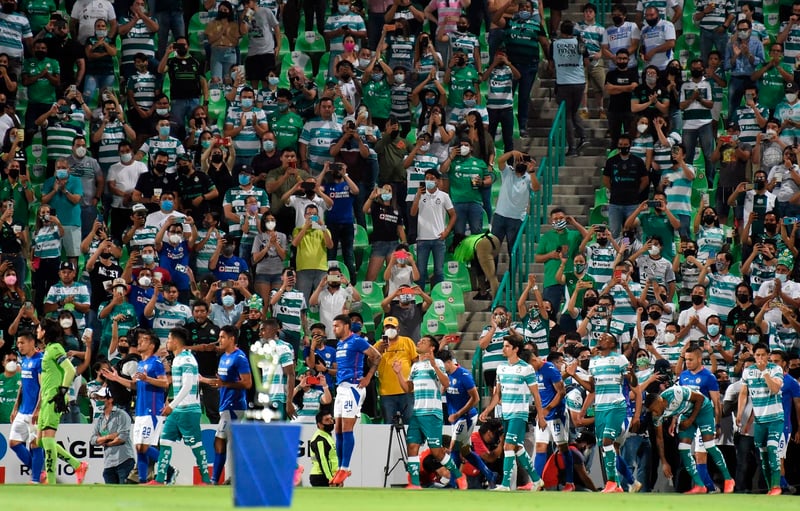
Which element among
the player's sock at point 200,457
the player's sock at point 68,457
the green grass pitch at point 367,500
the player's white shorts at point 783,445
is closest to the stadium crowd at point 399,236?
the player's white shorts at point 783,445

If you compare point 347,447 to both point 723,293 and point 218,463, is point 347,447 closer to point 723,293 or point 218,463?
point 218,463

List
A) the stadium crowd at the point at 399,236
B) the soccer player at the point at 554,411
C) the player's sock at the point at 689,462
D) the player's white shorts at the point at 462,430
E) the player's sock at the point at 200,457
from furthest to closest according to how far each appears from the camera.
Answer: the player's white shorts at the point at 462,430
the soccer player at the point at 554,411
the stadium crowd at the point at 399,236
the player's sock at the point at 689,462
the player's sock at the point at 200,457

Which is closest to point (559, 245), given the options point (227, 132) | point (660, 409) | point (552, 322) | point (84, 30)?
point (552, 322)

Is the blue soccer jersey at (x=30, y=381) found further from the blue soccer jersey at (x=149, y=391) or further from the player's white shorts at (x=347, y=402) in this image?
the player's white shorts at (x=347, y=402)

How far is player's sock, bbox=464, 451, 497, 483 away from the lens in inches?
793

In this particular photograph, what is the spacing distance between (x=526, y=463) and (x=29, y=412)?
6460 mm

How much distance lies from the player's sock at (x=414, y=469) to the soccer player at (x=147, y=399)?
3323 millimetres

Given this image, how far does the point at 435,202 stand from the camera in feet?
76.6

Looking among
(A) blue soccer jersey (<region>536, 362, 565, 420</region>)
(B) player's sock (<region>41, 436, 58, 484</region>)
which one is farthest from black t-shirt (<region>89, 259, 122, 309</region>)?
(A) blue soccer jersey (<region>536, 362, 565, 420</region>)

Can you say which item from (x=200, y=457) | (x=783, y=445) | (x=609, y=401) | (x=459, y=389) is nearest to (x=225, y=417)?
(x=200, y=457)

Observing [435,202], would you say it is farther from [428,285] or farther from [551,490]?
[551,490]

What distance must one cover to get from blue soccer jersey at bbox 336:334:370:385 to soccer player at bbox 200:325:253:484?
1209mm

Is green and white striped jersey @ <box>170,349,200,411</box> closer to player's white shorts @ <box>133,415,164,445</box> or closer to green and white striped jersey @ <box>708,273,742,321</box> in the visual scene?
player's white shorts @ <box>133,415,164,445</box>

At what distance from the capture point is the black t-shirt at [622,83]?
995 inches
